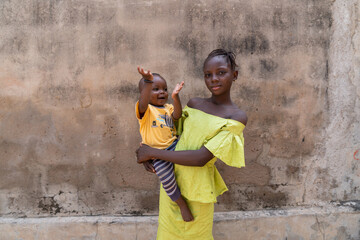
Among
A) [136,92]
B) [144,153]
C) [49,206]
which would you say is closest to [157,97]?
[144,153]

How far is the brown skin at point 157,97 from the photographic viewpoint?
169 centimetres

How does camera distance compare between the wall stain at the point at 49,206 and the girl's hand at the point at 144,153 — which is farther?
the wall stain at the point at 49,206

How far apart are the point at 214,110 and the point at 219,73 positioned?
25 centimetres

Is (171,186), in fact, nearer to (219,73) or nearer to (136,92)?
(219,73)

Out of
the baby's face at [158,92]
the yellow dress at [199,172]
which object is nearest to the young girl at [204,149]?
the yellow dress at [199,172]

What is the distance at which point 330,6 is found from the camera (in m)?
2.56

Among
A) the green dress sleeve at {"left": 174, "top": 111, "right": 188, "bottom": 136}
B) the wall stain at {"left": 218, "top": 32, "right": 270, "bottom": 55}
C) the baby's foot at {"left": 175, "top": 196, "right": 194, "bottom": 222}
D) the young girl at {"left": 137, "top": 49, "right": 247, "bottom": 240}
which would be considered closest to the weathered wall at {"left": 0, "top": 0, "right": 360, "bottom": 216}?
the wall stain at {"left": 218, "top": 32, "right": 270, "bottom": 55}

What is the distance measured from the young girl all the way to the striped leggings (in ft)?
0.19

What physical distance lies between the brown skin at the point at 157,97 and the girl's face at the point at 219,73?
0.20 metres

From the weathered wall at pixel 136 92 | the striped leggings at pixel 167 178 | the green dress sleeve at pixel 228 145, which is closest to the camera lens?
the green dress sleeve at pixel 228 145

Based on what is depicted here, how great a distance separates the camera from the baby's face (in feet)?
6.01

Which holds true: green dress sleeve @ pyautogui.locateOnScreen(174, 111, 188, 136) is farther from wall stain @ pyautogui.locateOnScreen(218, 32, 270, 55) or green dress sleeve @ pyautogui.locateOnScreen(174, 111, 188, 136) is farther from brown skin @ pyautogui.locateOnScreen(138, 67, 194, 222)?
wall stain @ pyautogui.locateOnScreen(218, 32, 270, 55)

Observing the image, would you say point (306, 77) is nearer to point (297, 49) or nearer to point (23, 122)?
point (297, 49)

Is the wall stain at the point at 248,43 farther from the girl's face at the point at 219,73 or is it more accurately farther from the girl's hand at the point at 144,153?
the girl's hand at the point at 144,153
